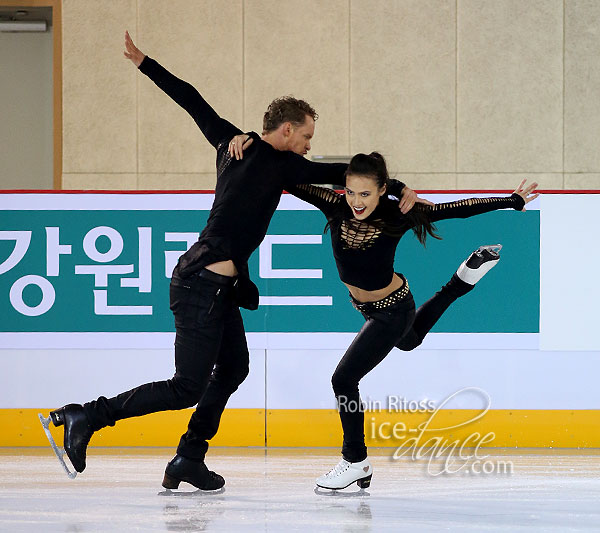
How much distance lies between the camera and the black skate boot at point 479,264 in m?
3.92

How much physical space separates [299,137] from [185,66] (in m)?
5.30

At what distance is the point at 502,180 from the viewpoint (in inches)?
330

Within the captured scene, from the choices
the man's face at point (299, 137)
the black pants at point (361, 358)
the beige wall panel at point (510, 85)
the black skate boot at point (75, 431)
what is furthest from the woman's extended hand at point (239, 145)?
the beige wall panel at point (510, 85)

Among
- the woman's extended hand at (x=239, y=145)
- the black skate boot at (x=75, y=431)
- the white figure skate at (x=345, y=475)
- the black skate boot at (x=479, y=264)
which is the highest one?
the woman's extended hand at (x=239, y=145)

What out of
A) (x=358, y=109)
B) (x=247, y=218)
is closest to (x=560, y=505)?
(x=247, y=218)

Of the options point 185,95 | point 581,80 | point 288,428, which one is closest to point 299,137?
point 185,95

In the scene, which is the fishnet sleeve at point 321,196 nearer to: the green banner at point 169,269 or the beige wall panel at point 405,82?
the green banner at point 169,269

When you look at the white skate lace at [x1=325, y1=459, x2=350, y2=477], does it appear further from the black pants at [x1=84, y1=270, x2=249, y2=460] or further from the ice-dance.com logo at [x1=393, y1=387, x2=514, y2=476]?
the ice-dance.com logo at [x1=393, y1=387, x2=514, y2=476]

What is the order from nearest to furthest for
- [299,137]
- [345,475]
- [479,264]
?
[299,137]
[345,475]
[479,264]

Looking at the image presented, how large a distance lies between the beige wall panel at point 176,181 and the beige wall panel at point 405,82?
132cm

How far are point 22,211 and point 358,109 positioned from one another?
4185 mm

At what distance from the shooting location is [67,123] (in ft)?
27.7

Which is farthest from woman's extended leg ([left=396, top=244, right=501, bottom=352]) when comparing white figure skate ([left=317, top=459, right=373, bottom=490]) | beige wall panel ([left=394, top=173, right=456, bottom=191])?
beige wall panel ([left=394, top=173, right=456, bottom=191])

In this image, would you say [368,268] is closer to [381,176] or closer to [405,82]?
[381,176]
